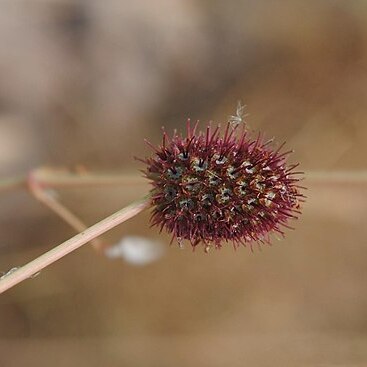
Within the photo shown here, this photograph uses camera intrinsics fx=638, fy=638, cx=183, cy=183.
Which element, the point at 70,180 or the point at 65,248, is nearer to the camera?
the point at 65,248

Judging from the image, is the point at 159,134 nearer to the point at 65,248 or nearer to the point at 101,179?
the point at 101,179

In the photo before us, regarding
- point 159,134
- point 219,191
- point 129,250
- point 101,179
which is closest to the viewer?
point 219,191

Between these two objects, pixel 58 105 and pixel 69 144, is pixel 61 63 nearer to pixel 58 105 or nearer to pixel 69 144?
pixel 58 105

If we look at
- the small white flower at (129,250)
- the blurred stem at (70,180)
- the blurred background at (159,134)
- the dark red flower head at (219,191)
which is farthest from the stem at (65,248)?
the blurred background at (159,134)

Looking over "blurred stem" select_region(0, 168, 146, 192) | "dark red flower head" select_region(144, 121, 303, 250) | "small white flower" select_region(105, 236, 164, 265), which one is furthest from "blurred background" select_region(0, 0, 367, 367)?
"dark red flower head" select_region(144, 121, 303, 250)

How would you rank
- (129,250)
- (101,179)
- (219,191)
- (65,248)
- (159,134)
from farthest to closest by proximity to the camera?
(159,134), (129,250), (101,179), (219,191), (65,248)

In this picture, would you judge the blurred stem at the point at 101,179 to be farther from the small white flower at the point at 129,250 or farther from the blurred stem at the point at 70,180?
the small white flower at the point at 129,250

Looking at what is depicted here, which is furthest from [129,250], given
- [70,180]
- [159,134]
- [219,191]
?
[159,134]
